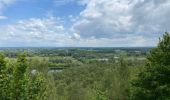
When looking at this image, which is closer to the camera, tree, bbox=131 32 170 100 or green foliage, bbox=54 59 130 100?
tree, bbox=131 32 170 100

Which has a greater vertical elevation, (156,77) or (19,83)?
(19,83)

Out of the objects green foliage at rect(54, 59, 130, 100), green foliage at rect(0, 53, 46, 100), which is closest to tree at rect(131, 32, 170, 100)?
green foliage at rect(54, 59, 130, 100)

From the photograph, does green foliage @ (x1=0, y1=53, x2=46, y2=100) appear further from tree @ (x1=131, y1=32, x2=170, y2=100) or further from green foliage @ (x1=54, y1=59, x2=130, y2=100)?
green foliage @ (x1=54, y1=59, x2=130, y2=100)

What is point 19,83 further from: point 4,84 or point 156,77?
point 156,77

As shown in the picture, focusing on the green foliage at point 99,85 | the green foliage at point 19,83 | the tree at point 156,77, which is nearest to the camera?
the green foliage at point 19,83

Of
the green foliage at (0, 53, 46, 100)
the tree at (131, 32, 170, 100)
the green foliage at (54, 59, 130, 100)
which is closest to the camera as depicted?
the green foliage at (0, 53, 46, 100)

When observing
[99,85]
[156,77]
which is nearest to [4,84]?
[156,77]

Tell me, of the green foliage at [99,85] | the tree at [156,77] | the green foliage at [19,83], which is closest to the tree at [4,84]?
the green foliage at [19,83]

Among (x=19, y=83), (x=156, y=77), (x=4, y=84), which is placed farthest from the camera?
(x=156, y=77)

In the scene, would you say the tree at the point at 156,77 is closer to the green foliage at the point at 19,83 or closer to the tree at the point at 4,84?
the green foliage at the point at 19,83
